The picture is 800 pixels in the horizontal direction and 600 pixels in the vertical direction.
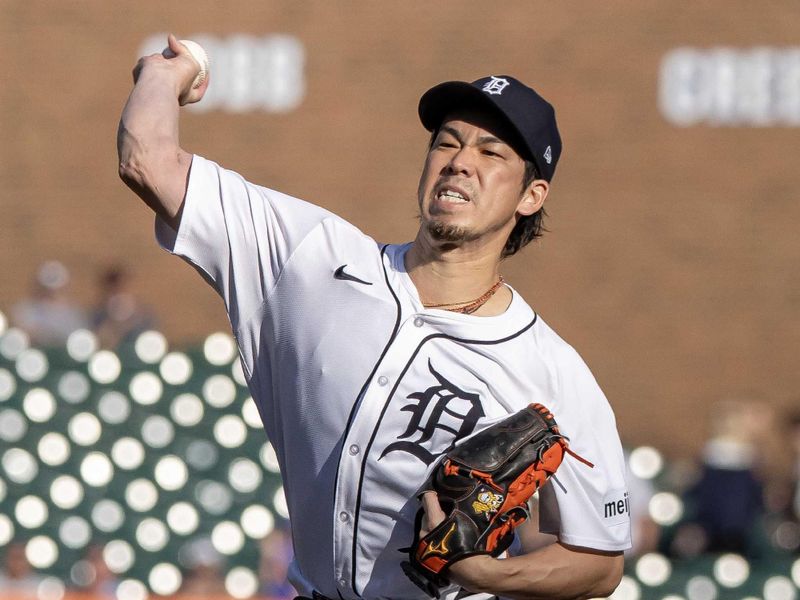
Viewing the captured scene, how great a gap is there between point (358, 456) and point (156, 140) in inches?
34.3

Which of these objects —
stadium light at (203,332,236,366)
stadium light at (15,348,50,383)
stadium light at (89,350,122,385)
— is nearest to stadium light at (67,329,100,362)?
stadium light at (89,350,122,385)

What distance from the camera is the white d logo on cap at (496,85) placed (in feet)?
Answer: 10.4

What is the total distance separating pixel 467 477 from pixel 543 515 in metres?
0.36

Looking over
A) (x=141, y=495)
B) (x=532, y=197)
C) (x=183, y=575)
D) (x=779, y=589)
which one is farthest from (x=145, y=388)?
(x=532, y=197)

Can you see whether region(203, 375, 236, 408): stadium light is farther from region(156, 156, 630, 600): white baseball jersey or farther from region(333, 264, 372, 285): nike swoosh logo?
region(333, 264, 372, 285): nike swoosh logo

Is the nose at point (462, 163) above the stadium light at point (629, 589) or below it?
above

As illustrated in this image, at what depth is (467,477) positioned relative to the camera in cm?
290

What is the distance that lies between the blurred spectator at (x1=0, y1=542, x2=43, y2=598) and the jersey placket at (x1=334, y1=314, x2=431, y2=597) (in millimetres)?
5045

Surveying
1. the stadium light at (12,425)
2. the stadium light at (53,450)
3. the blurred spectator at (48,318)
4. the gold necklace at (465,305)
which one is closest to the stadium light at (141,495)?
the stadium light at (53,450)

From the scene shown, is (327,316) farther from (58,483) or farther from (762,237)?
(762,237)

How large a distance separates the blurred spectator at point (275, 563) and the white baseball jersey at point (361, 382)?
4.46m

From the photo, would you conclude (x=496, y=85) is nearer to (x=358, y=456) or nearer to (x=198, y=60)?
(x=198, y=60)

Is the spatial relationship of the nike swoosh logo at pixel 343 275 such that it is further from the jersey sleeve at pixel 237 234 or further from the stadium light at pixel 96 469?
the stadium light at pixel 96 469

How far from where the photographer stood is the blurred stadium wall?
480 inches
